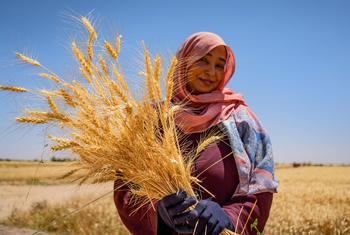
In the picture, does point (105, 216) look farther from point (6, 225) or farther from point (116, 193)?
point (116, 193)

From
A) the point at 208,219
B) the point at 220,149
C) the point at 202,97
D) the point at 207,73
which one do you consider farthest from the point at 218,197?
the point at 207,73

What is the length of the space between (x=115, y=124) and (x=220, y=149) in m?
0.74

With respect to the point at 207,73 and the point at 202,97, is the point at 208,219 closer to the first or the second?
the point at 202,97

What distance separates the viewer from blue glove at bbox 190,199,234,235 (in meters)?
1.88

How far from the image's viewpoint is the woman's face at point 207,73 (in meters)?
2.43

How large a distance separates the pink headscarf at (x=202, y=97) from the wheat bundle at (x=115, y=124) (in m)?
0.37

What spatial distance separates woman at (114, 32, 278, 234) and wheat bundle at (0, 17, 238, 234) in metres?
0.24

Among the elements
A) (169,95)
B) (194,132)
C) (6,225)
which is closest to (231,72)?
(194,132)

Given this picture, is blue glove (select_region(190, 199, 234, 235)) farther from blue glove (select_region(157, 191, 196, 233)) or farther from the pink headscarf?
the pink headscarf

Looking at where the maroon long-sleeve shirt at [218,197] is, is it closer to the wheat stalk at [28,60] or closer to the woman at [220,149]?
the woman at [220,149]

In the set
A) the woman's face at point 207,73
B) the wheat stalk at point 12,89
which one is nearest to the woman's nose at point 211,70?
the woman's face at point 207,73

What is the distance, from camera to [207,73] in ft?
8.01

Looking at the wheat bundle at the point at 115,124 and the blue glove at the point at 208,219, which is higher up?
the wheat bundle at the point at 115,124

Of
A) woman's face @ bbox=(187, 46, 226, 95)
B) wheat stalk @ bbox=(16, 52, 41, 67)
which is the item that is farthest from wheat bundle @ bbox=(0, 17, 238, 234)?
woman's face @ bbox=(187, 46, 226, 95)
